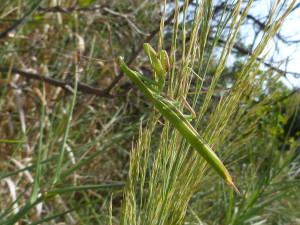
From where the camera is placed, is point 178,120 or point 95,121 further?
point 95,121

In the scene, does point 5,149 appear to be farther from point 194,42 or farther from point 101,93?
point 194,42

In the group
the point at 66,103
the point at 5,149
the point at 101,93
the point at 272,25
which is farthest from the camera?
the point at 66,103

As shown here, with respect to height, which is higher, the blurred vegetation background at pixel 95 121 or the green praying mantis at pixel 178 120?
the green praying mantis at pixel 178 120

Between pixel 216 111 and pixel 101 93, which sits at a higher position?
pixel 216 111

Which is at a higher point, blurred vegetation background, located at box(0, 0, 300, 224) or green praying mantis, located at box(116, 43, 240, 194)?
green praying mantis, located at box(116, 43, 240, 194)

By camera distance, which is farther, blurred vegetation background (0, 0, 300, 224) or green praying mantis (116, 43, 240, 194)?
blurred vegetation background (0, 0, 300, 224)

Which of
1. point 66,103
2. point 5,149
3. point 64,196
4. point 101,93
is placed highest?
point 101,93

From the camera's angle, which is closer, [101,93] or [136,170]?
[136,170]

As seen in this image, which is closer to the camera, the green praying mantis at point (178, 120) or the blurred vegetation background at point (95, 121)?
the green praying mantis at point (178, 120)

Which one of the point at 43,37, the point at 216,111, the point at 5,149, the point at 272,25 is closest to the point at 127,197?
the point at 216,111

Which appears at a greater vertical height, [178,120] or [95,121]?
[178,120]

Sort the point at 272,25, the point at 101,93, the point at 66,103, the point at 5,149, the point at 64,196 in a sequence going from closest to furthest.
Answer: 1. the point at 272,25
2. the point at 101,93
3. the point at 5,149
4. the point at 64,196
5. the point at 66,103
